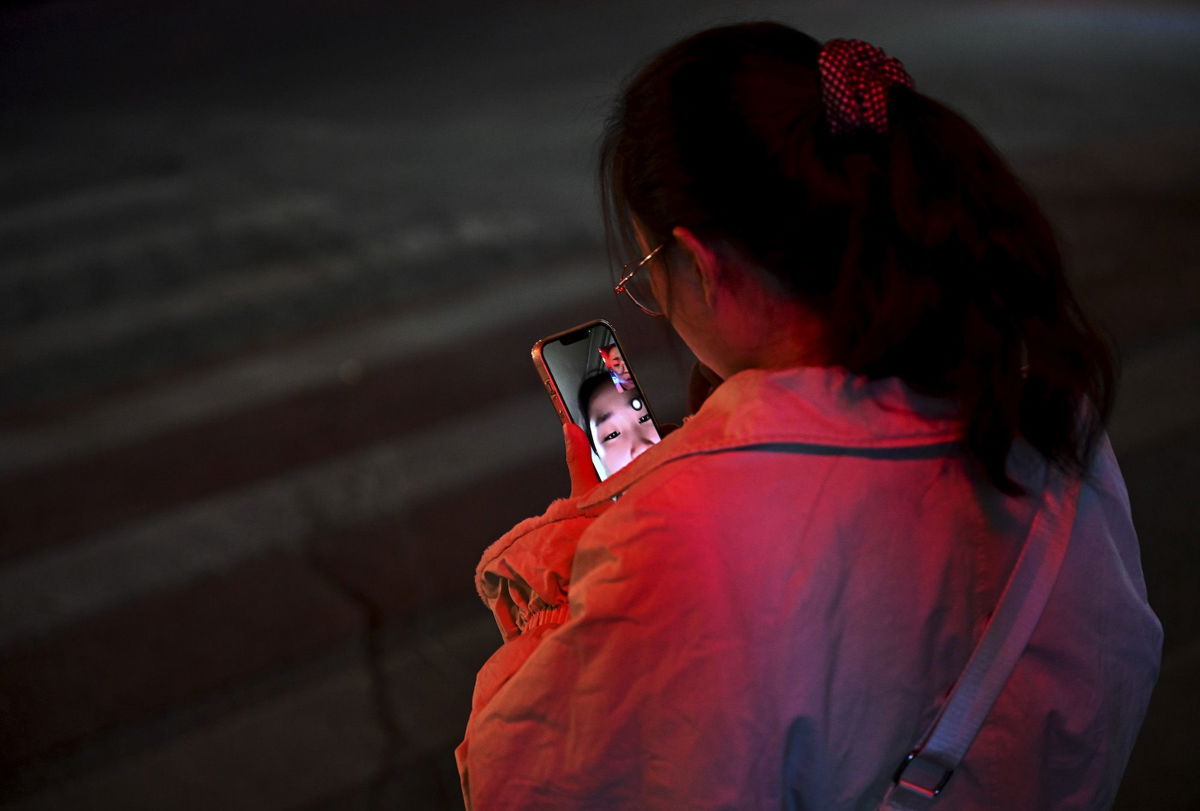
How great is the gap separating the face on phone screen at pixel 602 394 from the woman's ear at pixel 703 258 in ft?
1.83

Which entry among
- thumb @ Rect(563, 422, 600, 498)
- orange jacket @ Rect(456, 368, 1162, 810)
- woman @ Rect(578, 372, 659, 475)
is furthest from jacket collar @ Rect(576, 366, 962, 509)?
woman @ Rect(578, 372, 659, 475)

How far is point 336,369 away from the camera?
4039 mm

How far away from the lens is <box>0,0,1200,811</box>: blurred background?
2.59 metres

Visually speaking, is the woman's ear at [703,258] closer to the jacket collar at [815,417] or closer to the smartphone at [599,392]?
the jacket collar at [815,417]

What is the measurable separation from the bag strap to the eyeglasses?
44 centimetres

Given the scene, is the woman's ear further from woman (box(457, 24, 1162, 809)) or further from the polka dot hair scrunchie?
the polka dot hair scrunchie

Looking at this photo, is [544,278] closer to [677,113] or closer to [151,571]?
[151,571]

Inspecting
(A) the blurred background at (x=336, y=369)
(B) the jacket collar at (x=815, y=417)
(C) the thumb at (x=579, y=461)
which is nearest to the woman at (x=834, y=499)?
(B) the jacket collar at (x=815, y=417)

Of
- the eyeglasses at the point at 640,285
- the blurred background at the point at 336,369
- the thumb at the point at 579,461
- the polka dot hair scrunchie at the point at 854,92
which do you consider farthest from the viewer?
the blurred background at the point at 336,369

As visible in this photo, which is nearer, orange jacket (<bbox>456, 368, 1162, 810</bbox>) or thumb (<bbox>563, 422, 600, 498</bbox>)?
orange jacket (<bbox>456, 368, 1162, 810</bbox>)

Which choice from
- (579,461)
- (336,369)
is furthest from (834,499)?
(336,369)

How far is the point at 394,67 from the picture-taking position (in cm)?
820

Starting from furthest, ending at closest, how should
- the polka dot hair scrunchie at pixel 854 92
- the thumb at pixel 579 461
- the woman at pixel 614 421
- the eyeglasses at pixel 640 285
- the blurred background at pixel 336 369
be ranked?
the blurred background at pixel 336 369 → the woman at pixel 614 421 → the thumb at pixel 579 461 → the eyeglasses at pixel 640 285 → the polka dot hair scrunchie at pixel 854 92

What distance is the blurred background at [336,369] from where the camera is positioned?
8.49 feet
